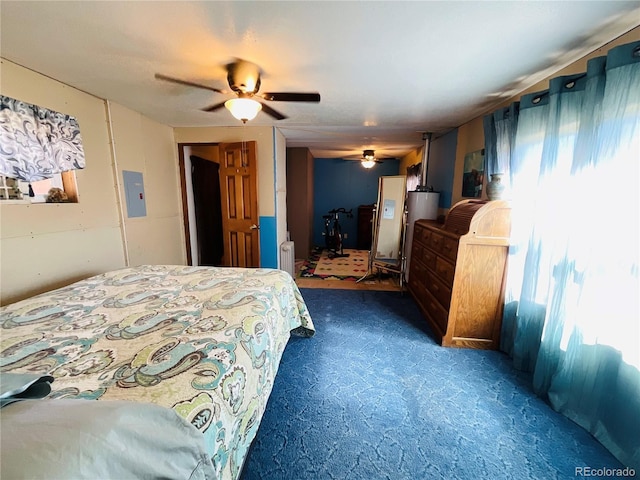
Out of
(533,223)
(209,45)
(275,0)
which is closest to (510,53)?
(533,223)

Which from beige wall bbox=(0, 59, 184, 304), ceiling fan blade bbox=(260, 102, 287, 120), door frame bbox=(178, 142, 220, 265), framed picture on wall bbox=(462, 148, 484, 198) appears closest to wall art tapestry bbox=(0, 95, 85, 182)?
beige wall bbox=(0, 59, 184, 304)

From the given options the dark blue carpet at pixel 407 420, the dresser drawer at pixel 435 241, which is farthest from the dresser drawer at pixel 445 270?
the dark blue carpet at pixel 407 420

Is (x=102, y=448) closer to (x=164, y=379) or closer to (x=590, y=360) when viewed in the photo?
(x=164, y=379)

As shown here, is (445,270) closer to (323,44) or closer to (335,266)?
(323,44)

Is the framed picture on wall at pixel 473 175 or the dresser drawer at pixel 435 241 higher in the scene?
the framed picture on wall at pixel 473 175

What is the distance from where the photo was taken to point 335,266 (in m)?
4.78

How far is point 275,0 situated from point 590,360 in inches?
99.7

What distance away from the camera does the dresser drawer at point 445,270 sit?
2.17 meters

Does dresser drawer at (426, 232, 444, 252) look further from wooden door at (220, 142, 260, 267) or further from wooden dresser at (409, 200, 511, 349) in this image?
wooden door at (220, 142, 260, 267)

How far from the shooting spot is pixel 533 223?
1.76 metres

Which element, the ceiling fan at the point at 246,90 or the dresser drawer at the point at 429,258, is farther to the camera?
the dresser drawer at the point at 429,258

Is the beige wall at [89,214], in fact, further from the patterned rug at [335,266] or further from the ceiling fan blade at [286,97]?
the patterned rug at [335,266]

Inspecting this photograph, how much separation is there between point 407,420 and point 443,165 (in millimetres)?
3259

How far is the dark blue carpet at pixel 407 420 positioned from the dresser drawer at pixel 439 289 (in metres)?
0.41
